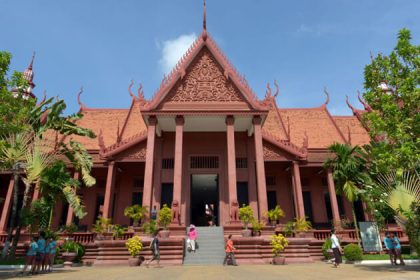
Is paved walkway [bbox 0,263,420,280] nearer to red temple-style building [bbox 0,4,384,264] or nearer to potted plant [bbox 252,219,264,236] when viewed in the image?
potted plant [bbox 252,219,264,236]

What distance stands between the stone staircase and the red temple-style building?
2.82 ft

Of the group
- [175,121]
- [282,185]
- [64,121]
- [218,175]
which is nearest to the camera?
[64,121]

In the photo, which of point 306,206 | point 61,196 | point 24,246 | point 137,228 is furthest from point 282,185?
point 24,246

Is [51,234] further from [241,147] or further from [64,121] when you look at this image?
[241,147]

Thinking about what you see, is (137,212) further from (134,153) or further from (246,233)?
(134,153)

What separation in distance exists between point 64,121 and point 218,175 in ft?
27.1

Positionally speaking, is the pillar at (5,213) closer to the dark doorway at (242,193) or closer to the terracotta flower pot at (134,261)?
the terracotta flower pot at (134,261)

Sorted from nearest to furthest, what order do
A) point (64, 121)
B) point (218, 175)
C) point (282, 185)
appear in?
point (64, 121), point (218, 175), point (282, 185)

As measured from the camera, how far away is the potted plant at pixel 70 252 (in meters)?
11.8

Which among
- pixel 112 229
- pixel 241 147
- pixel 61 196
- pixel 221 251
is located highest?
pixel 241 147

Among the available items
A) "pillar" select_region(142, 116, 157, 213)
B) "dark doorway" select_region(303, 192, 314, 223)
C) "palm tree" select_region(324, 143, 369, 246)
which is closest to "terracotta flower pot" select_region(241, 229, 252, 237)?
"pillar" select_region(142, 116, 157, 213)

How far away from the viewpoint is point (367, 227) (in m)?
13.4

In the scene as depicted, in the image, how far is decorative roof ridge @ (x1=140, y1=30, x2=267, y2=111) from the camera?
1480 cm

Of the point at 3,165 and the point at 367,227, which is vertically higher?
the point at 3,165
